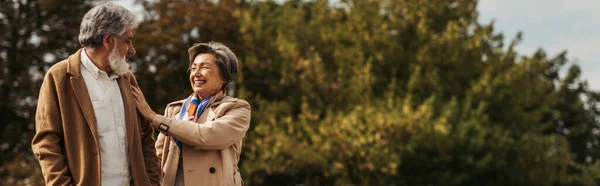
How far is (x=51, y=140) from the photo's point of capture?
3633 millimetres

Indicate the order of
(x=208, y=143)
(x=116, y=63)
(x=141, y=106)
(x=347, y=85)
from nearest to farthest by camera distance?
(x=116, y=63) < (x=141, y=106) < (x=208, y=143) < (x=347, y=85)

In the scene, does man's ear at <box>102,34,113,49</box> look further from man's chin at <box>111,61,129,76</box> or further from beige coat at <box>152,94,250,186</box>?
beige coat at <box>152,94,250,186</box>

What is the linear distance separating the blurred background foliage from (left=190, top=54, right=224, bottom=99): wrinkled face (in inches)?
545

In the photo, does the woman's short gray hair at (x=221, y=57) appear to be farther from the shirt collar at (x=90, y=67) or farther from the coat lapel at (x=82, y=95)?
the coat lapel at (x=82, y=95)

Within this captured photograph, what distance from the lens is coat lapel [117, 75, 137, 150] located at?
12.6 feet

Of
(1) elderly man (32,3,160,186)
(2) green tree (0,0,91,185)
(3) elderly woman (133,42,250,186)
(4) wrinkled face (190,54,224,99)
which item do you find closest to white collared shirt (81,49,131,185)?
(1) elderly man (32,3,160,186)

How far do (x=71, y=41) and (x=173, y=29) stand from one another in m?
2.36

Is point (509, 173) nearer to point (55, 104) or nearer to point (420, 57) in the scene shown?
point (420, 57)

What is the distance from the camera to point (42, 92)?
375 cm

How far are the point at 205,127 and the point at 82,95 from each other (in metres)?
0.68

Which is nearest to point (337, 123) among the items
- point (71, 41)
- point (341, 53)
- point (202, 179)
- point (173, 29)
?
point (341, 53)

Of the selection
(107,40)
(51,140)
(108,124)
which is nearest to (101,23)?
(107,40)

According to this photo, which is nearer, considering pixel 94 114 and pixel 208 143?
pixel 94 114

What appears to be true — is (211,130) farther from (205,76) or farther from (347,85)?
(347,85)
